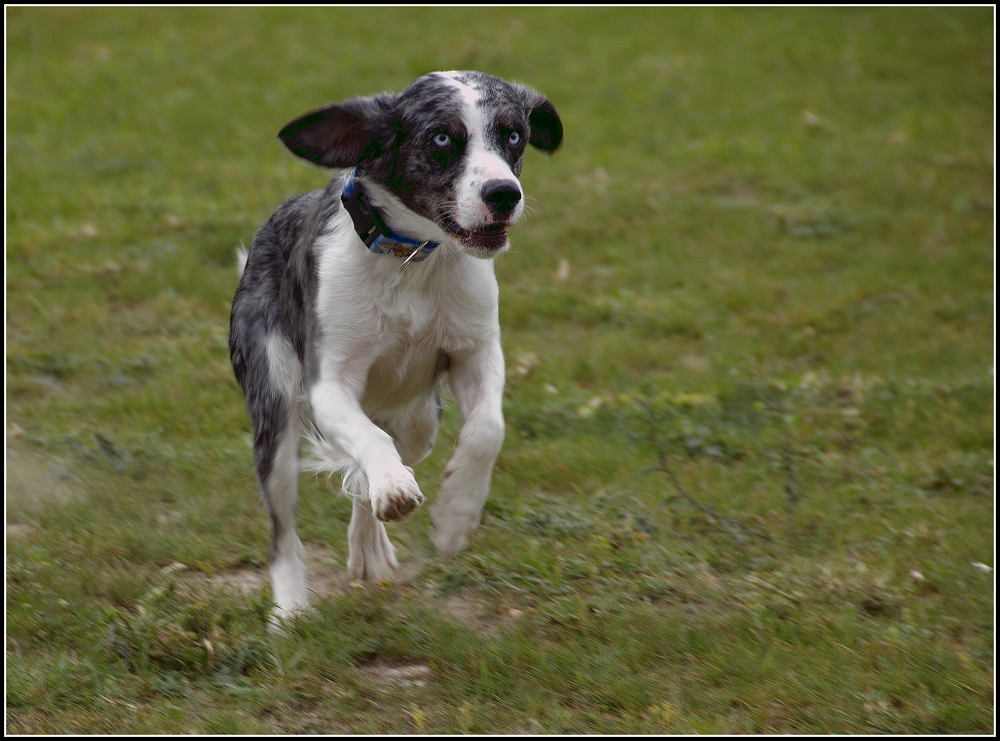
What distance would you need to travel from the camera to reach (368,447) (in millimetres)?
3789

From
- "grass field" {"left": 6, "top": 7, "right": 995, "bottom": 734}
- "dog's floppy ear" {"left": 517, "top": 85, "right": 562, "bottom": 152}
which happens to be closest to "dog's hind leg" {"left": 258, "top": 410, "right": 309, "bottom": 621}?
"grass field" {"left": 6, "top": 7, "right": 995, "bottom": 734}

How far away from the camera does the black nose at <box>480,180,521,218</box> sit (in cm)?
366

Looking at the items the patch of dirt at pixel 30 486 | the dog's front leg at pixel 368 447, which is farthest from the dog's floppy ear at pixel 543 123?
the patch of dirt at pixel 30 486

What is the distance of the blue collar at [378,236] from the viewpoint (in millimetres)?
4020

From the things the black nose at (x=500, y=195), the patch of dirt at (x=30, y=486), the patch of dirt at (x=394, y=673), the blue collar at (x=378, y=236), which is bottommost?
the patch of dirt at (x=30, y=486)

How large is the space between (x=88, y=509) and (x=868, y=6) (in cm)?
1246

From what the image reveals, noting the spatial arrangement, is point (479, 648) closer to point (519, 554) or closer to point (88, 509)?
point (519, 554)

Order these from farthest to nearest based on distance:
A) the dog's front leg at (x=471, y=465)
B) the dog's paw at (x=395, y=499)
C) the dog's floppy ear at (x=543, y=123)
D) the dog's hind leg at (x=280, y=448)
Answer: the dog's hind leg at (x=280, y=448) → the dog's floppy ear at (x=543, y=123) → the dog's front leg at (x=471, y=465) → the dog's paw at (x=395, y=499)

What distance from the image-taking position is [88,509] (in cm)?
500

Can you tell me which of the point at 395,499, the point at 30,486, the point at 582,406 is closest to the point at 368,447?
the point at 395,499

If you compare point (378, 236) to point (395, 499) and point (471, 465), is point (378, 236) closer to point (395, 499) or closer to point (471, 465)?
point (471, 465)

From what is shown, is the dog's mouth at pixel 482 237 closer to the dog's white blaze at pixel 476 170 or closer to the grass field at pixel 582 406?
the dog's white blaze at pixel 476 170

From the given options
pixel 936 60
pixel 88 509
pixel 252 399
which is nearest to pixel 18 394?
pixel 88 509

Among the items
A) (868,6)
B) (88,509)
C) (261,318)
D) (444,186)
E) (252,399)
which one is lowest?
(88,509)
